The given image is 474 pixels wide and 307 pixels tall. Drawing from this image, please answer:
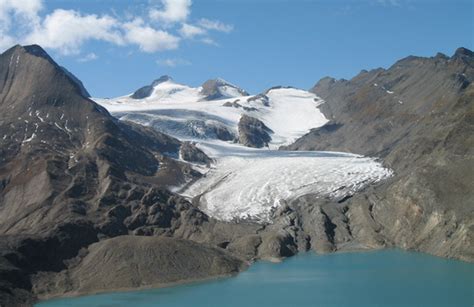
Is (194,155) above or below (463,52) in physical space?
below

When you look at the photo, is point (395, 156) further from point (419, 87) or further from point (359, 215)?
point (419, 87)

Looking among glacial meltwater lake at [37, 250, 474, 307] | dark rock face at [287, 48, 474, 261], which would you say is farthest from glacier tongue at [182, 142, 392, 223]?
glacial meltwater lake at [37, 250, 474, 307]

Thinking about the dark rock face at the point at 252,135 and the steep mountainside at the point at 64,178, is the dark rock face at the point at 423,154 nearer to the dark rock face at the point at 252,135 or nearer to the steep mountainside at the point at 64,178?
the dark rock face at the point at 252,135

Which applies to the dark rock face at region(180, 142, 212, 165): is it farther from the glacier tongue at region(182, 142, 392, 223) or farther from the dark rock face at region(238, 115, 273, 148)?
the dark rock face at region(238, 115, 273, 148)

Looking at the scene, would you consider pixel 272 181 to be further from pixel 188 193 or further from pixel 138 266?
pixel 138 266

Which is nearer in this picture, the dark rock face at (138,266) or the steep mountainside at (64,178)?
the dark rock face at (138,266)

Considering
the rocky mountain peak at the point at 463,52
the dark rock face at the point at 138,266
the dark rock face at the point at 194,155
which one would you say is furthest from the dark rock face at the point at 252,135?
the dark rock face at the point at 138,266

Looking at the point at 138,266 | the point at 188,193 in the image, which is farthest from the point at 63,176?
the point at 138,266
